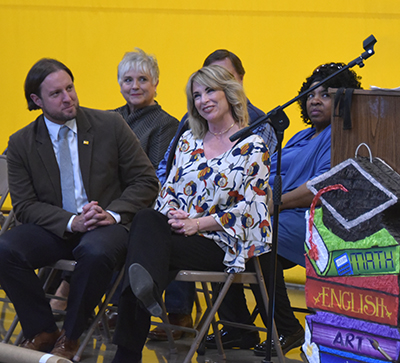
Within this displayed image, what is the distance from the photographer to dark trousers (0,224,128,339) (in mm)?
2479

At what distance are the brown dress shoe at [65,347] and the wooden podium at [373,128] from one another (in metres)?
1.31

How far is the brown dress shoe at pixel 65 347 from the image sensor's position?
2.47 m

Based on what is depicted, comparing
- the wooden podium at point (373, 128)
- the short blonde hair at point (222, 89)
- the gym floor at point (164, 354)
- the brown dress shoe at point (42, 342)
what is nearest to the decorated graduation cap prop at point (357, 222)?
the wooden podium at point (373, 128)

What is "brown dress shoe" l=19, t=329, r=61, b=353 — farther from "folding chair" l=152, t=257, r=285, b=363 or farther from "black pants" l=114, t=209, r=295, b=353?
"folding chair" l=152, t=257, r=285, b=363

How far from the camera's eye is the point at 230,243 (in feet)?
7.96

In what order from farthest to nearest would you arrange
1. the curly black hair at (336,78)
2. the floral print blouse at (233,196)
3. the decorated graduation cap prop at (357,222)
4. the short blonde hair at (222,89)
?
the curly black hair at (336,78)
the short blonde hair at (222,89)
the floral print blouse at (233,196)
the decorated graduation cap prop at (357,222)

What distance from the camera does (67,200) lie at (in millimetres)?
2785

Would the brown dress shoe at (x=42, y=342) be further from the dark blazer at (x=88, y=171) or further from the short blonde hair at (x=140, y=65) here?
the short blonde hair at (x=140, y=65)

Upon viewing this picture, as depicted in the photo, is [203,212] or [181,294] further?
[181,294]

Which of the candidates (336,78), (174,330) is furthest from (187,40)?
(174,330)

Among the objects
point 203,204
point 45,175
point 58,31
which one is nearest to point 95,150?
point 45,175

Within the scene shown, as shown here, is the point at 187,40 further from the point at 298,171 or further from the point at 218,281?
the point at 218,281

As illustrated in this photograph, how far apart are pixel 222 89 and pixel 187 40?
2630 millimetres

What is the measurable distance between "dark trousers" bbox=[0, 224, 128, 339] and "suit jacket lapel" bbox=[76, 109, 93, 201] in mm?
272
